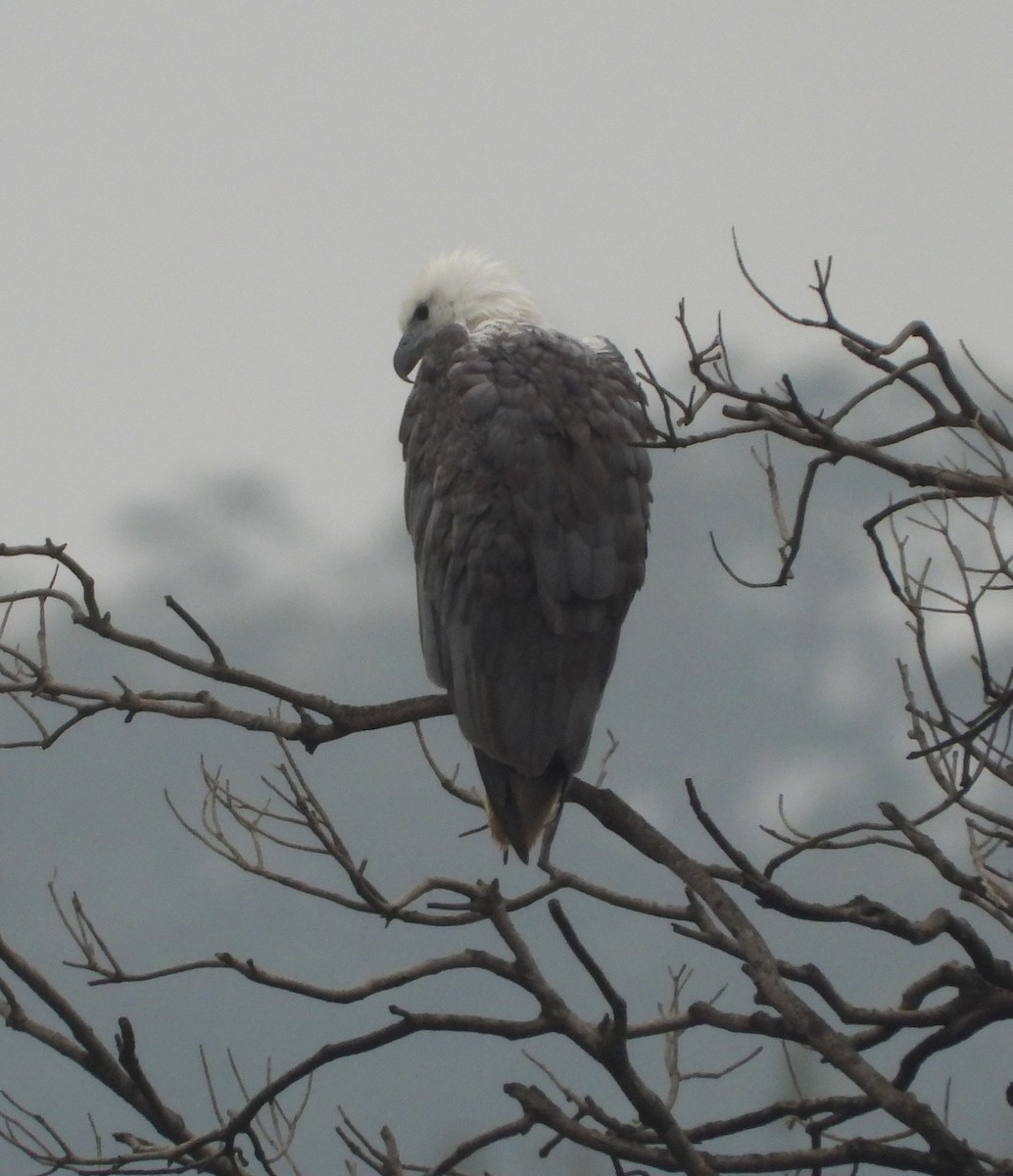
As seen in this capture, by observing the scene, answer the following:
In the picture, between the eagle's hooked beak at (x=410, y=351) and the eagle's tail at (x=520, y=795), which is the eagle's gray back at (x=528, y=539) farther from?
the eagle's hooked beak at (x=410, y=351)

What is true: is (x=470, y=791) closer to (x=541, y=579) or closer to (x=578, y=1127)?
(x=541, y=579)

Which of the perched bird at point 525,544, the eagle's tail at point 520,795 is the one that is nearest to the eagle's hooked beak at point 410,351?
the perched bird at point 525,544

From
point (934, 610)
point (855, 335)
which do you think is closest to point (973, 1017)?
point (934, 610)

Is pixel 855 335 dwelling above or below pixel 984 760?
above

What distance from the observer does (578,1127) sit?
3.07 meters

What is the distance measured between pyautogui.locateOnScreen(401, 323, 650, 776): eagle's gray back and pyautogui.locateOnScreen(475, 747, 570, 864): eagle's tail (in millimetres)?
72

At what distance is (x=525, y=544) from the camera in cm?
458

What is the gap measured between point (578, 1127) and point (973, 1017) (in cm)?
90

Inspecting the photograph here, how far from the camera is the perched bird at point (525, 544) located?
4.47 m

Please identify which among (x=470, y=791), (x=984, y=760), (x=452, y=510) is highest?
(x=452, y=510)

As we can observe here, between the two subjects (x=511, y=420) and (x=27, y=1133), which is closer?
(x=27, y=1133)

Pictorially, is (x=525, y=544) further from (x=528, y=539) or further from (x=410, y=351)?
(x=410, y=351)

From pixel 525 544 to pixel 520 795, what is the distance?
685 mm

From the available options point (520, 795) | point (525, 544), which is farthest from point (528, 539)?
point (520, 795)
